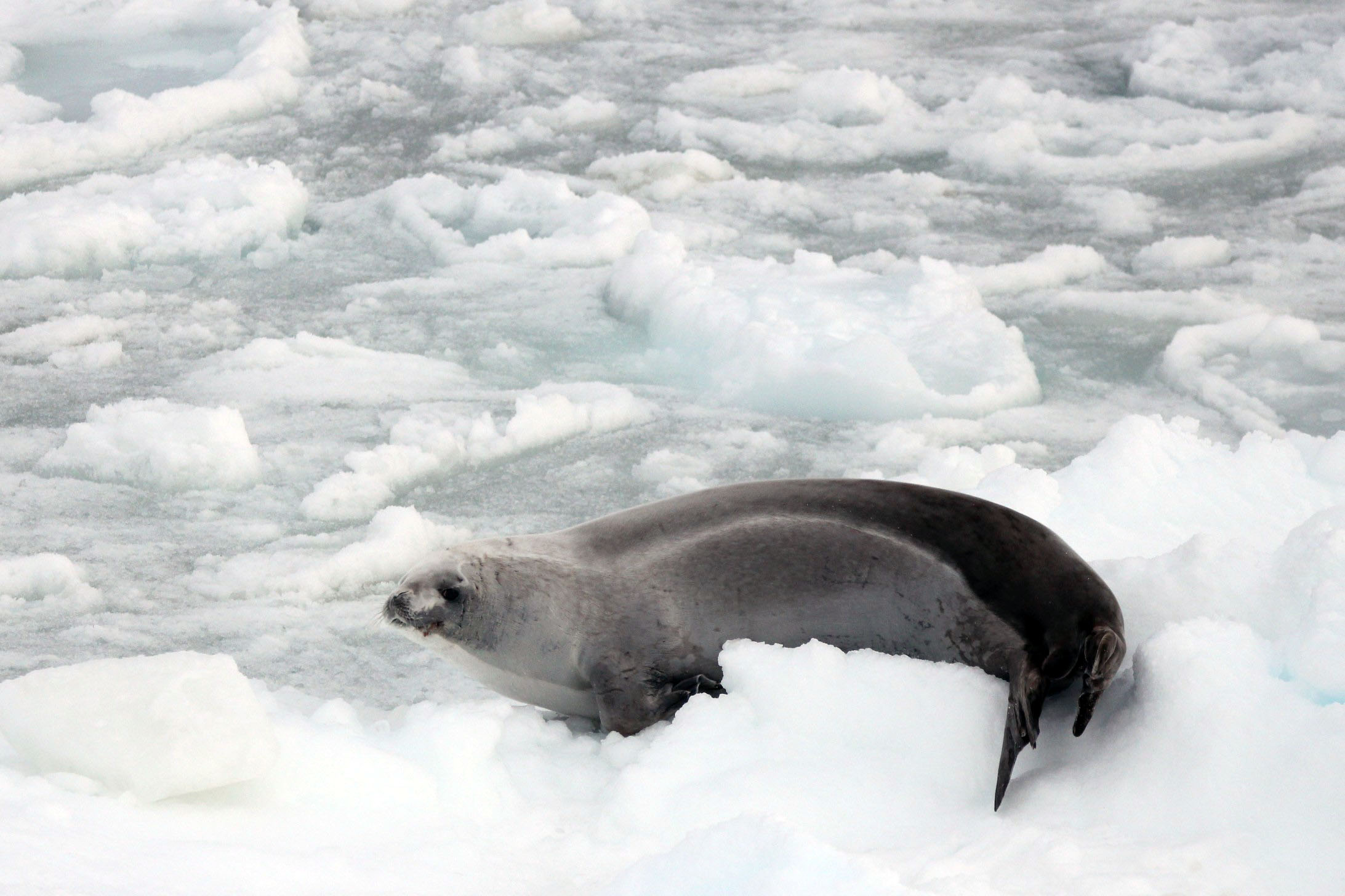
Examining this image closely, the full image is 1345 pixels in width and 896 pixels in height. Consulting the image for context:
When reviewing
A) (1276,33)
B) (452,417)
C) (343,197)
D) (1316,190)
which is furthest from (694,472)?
(1276,33)

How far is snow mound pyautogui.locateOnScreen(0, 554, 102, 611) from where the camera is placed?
11.8ft

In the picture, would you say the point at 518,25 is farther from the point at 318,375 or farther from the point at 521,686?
the point at 521,686

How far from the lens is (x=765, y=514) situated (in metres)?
2.68

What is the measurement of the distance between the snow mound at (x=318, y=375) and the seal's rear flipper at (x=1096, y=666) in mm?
3073

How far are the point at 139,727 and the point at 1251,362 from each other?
13.9 ft

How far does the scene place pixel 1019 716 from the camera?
2166mm

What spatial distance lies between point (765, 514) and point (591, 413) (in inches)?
80.4

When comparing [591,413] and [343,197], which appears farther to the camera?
[343,197]

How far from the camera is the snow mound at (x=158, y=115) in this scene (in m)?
7.04

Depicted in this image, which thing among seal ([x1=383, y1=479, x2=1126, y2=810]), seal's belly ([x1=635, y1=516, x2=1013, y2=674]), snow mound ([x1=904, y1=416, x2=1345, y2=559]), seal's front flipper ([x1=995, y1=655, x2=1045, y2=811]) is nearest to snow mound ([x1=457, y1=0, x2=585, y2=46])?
snow mound ([x1=904, y1=416, x2=1345, y2=559])

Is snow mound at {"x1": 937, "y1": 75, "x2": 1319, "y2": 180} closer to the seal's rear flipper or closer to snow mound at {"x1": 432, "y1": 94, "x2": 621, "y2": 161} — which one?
snow mound at {"x1": 432, "y1": 94, "x2": 621, "y2": 161}

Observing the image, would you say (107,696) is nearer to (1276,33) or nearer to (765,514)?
(765,514)

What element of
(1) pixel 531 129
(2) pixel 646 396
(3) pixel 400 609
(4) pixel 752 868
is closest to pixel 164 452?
(2) pixel 646 396

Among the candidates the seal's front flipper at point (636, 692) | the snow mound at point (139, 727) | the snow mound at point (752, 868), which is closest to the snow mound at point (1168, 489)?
the seal's front flipper at point (636, 692)
